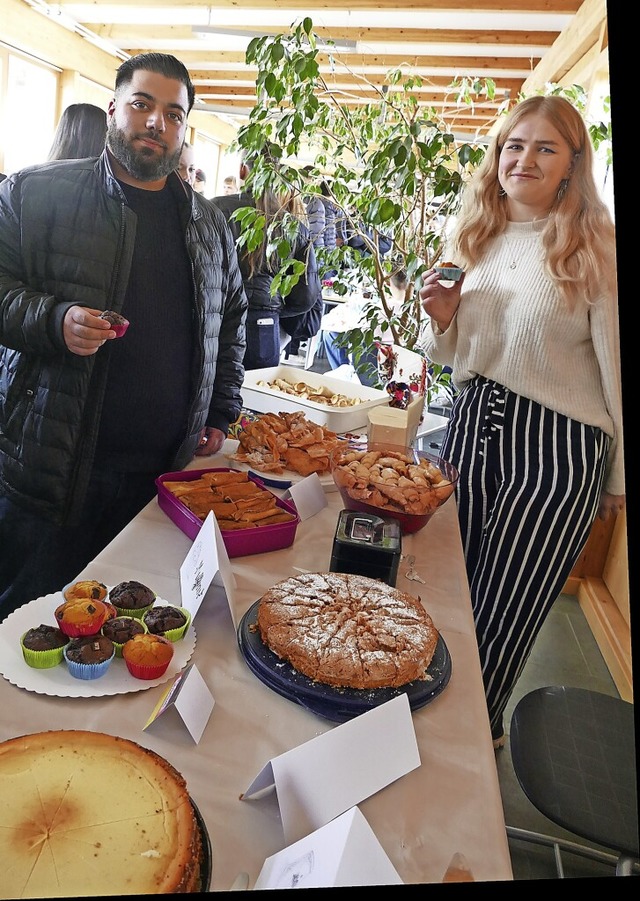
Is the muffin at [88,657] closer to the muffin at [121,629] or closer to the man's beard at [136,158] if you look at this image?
the muffin at [121,629]

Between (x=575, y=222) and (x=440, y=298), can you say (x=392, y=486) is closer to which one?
(x=440, y=298)

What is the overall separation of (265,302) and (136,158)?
4.50 feet

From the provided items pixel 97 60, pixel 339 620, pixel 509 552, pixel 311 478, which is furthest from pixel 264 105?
pixel 97 60

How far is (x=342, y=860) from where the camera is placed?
44cm

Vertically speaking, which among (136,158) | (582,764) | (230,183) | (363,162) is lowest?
(582,764)

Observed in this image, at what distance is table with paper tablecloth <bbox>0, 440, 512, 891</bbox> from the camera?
565 mm

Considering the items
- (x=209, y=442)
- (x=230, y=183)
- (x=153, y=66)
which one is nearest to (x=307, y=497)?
(x=209, y=442)

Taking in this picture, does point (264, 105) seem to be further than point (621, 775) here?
A: Yes

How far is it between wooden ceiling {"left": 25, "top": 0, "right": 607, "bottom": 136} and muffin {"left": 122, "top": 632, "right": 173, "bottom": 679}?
2.56 meters

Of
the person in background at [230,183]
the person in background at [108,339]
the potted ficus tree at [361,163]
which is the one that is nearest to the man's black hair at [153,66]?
the person in background at [108,339]

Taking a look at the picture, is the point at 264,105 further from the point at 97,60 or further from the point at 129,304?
the point at 97,60

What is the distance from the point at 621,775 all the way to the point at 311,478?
0.73m

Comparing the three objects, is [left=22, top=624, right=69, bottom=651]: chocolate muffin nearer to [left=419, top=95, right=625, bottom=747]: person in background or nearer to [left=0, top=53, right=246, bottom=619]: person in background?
[left=0, top=53, right=246, bottom=619]: person in background

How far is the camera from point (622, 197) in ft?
1.42
